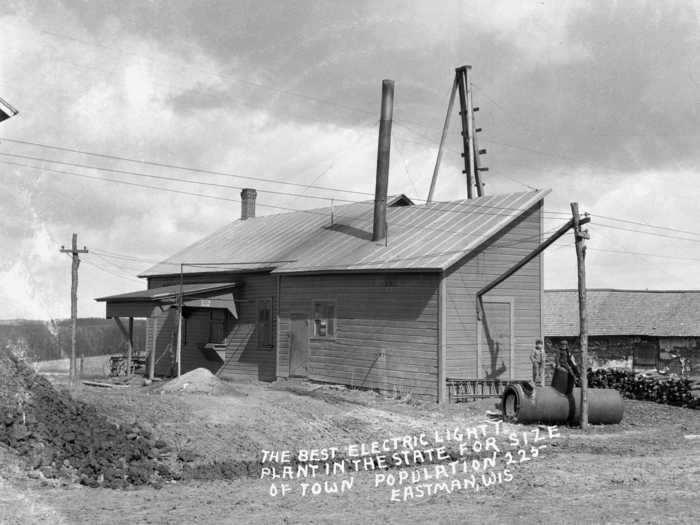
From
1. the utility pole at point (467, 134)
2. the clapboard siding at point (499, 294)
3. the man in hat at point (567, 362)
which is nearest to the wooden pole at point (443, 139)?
the utility pole at point (467, 134)

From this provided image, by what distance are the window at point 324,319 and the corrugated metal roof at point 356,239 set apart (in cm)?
123

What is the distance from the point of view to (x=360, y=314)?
25.8m

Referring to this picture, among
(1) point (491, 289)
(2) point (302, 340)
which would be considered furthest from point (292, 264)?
(1) point (491, 289)

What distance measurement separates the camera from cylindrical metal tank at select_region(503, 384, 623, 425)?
20.1 m

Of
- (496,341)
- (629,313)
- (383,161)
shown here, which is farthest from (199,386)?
(629,313)

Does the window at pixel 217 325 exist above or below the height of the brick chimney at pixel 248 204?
below

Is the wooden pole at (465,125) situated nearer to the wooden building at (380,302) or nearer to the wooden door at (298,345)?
the wooden building at (380,302)

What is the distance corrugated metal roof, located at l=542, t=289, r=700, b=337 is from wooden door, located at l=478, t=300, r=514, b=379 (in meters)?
17.0

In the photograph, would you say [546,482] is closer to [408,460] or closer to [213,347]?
[408,460]

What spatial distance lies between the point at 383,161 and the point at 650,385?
12273 mm

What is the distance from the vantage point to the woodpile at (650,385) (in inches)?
1034

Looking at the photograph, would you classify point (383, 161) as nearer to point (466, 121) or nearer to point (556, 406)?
point (466, 121)

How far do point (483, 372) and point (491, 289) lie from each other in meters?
2.56

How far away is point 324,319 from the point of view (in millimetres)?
27266
